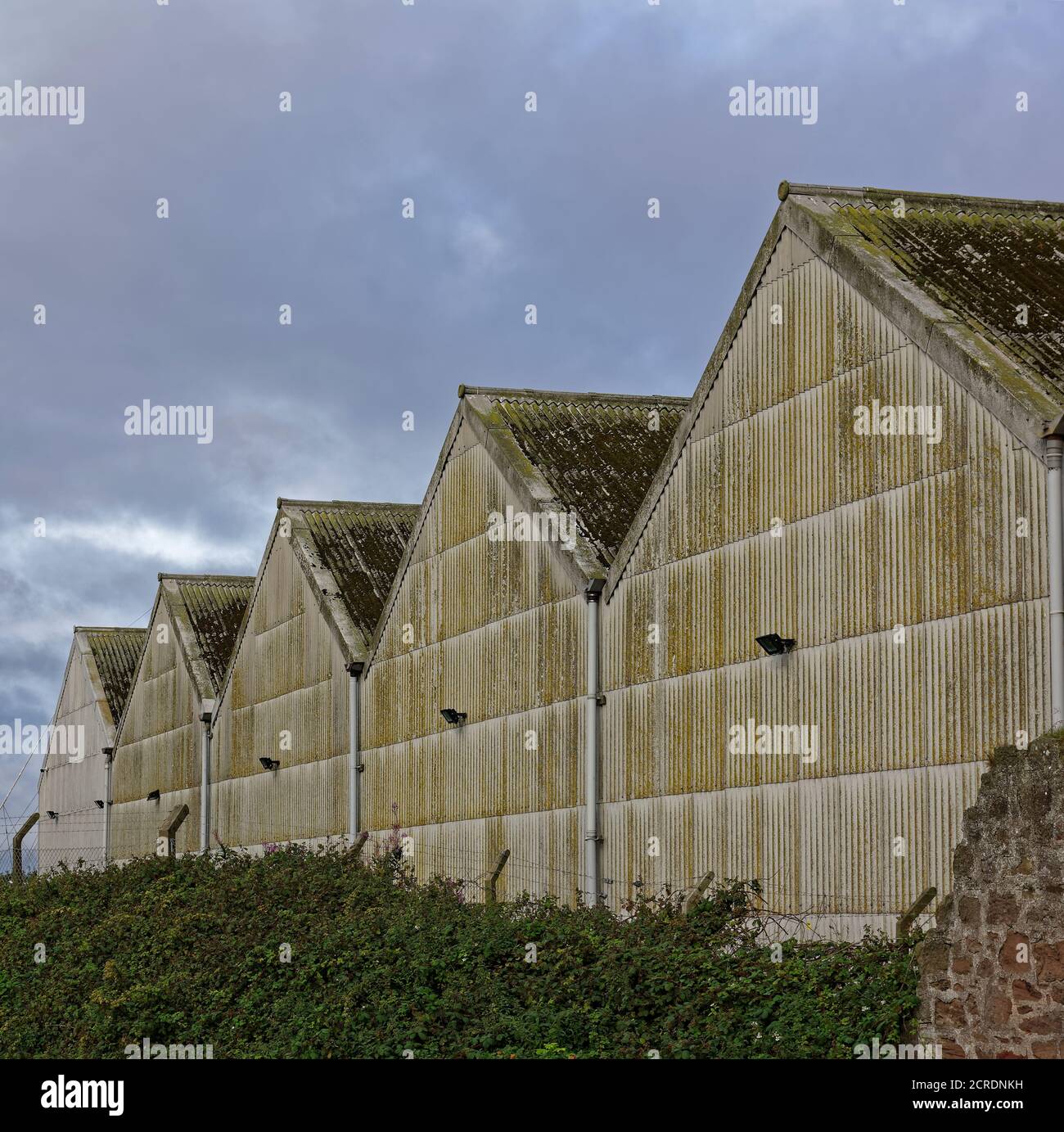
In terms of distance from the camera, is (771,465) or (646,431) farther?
(646,431)

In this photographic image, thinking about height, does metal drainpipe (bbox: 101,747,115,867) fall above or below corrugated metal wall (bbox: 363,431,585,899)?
below

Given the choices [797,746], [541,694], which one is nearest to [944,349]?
[797,746]

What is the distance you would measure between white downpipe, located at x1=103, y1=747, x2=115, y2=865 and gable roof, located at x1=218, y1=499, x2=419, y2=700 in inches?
455

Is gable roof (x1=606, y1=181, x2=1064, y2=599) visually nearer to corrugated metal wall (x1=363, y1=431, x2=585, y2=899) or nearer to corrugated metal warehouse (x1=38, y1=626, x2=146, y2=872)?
corrugated metal wall (x1=363, y1=431, x2=585, y2=899)

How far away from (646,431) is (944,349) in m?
14.4

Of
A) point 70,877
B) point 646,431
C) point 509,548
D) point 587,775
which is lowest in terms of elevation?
point 70,877

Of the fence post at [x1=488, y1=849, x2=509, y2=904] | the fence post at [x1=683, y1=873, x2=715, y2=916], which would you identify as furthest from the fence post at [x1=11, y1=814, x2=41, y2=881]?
the fence post at [x1=683, y1=873, x2=715, y2=916]

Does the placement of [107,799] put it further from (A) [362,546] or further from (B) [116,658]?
(A) [362,546]

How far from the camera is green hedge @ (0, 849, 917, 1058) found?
1527cm

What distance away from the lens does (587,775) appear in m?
24.0
